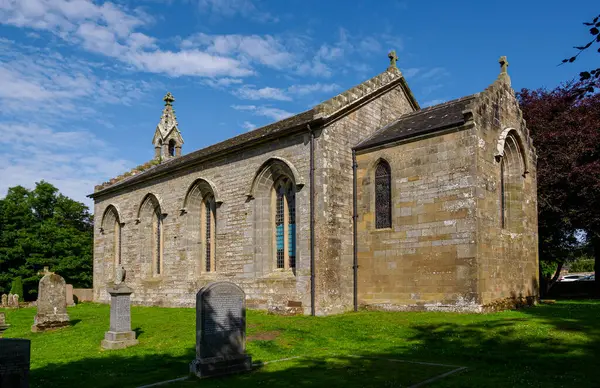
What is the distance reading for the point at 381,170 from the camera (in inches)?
834

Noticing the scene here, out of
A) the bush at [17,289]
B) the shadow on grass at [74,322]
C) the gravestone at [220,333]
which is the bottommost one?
the bush at [17,289]

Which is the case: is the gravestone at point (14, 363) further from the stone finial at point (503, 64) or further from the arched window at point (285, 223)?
the stone finial at point (503, 64)

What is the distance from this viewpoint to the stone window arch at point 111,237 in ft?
115

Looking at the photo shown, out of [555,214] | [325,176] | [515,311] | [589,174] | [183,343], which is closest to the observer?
[183,343]

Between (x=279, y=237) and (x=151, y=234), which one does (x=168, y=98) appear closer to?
(x=151, y=234)

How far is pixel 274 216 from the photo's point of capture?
23062 mm

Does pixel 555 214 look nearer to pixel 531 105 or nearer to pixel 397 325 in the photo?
pixel 531 105

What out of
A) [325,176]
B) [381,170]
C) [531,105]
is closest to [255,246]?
[325,176]

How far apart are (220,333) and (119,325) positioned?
5.89 m

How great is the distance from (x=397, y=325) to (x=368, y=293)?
4.30 m

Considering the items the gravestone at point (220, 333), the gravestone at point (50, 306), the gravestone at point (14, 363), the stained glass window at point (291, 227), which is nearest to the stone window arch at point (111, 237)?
the gravestone at point (50, 306)

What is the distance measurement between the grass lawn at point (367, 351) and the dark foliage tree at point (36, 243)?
108 ft

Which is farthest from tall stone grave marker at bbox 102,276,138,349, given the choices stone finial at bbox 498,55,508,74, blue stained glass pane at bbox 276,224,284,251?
stone finial at bbox 498,55,508,74

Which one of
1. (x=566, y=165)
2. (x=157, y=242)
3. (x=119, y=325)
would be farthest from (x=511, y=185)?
(x=157, y=242)
